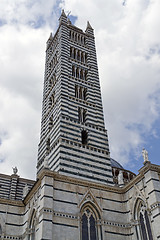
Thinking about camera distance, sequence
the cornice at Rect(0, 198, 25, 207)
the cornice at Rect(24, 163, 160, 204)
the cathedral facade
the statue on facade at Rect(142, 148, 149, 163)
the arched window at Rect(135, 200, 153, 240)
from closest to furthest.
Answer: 1. the arched window at Rect(135, 200, 153, 240)
2. the cathedral facade
3. the cornice at Rect(24, 163, 160, 204)
4. the statue on facade at Rect(142, 148, 149, 163)
5. the cornice at Rect(0, 198, 25, 207)

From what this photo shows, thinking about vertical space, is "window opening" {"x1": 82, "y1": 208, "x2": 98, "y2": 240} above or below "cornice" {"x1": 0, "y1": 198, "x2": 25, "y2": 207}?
below

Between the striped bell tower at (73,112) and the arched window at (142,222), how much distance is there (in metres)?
4.54

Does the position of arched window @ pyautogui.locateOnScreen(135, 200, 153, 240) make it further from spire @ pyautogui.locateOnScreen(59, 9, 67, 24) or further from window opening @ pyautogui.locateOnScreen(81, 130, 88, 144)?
spire @ pyautogui.locateOnScreen(59, 9, 67, 24)

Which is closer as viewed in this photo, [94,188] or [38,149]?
[94,188]

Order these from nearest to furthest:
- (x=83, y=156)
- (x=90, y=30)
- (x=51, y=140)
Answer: (x=83, y=156) → (x=51, y=140) → (x=90, y=30)

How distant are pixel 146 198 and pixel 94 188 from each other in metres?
3.81

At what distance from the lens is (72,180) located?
19609mm

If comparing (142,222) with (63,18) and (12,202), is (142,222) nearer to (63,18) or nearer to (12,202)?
(12,202)

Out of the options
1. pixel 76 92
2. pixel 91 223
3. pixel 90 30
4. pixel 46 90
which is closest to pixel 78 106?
pixel 76 92

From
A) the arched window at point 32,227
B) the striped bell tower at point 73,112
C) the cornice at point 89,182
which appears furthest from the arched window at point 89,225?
the striped bell tower at point 73,112

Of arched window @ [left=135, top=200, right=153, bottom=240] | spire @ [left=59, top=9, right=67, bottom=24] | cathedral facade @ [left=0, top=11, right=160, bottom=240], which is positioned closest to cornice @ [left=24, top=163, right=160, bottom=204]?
cathedral facade @ [left=0, top=11, right=160, bottom=240]

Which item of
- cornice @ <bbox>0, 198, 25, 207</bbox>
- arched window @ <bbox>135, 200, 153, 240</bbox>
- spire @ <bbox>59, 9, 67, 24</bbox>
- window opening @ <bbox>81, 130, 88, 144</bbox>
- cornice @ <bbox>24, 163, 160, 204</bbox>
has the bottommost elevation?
arched window @ <bbox>135, 200, 153, 240</bbox>

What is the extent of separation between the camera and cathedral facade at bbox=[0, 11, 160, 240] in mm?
17734

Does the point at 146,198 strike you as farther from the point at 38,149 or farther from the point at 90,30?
the point at 90,30
